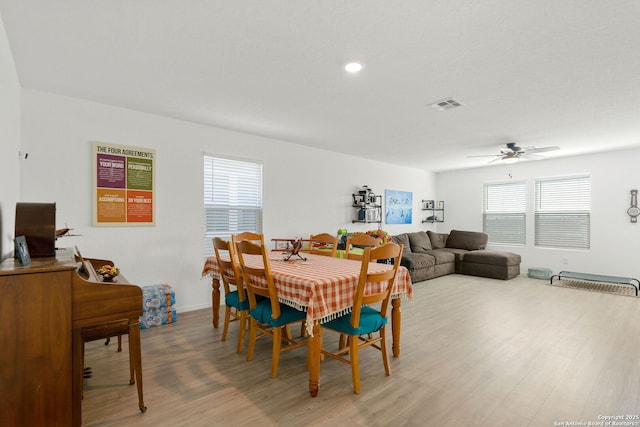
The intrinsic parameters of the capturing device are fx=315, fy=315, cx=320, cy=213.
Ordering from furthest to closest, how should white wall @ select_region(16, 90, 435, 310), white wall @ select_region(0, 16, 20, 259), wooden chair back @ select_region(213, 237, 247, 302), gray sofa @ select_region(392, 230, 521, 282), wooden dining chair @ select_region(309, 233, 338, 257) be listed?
gray sofa @ select_region(392, 230, 521, 282) → wooden dining chair @ select_region(309, 233, 338, 257) → white wall @ select_region(16, 90, 435, 310) → wooden chair back @ select_region(213, 237, 247, 302) → white wall @ select_region(0, 16, 20, 259)

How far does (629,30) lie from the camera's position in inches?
80.4

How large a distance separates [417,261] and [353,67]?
4.32 meters

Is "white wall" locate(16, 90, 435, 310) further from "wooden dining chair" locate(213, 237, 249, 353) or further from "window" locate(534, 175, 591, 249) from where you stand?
"window" locate(534, 175, 591, 249)

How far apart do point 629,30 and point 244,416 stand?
11.4 ft

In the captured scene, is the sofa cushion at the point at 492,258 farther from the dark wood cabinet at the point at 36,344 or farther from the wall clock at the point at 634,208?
the dark wood cabinet at the point at 36,344

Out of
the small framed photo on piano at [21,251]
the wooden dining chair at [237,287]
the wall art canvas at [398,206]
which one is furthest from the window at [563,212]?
the small framed photo on piano at [21,251]

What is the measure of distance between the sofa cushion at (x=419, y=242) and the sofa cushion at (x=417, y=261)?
60 cm

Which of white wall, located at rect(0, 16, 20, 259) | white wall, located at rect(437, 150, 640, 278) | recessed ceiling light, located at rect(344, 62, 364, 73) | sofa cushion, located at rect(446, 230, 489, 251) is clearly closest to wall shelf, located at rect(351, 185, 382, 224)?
sofa cushion, located at rect(446, 230, 489, 251)

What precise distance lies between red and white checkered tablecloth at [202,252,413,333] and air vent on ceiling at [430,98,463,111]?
1.88 m

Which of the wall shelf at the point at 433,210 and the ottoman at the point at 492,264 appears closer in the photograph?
the ottoman at the point at 492,264

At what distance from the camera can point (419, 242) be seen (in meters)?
7.16

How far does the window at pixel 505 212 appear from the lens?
709cm

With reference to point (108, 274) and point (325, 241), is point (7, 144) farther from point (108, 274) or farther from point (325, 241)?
point (325, 241)

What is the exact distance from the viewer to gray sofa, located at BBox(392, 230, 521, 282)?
6148 millimetres
